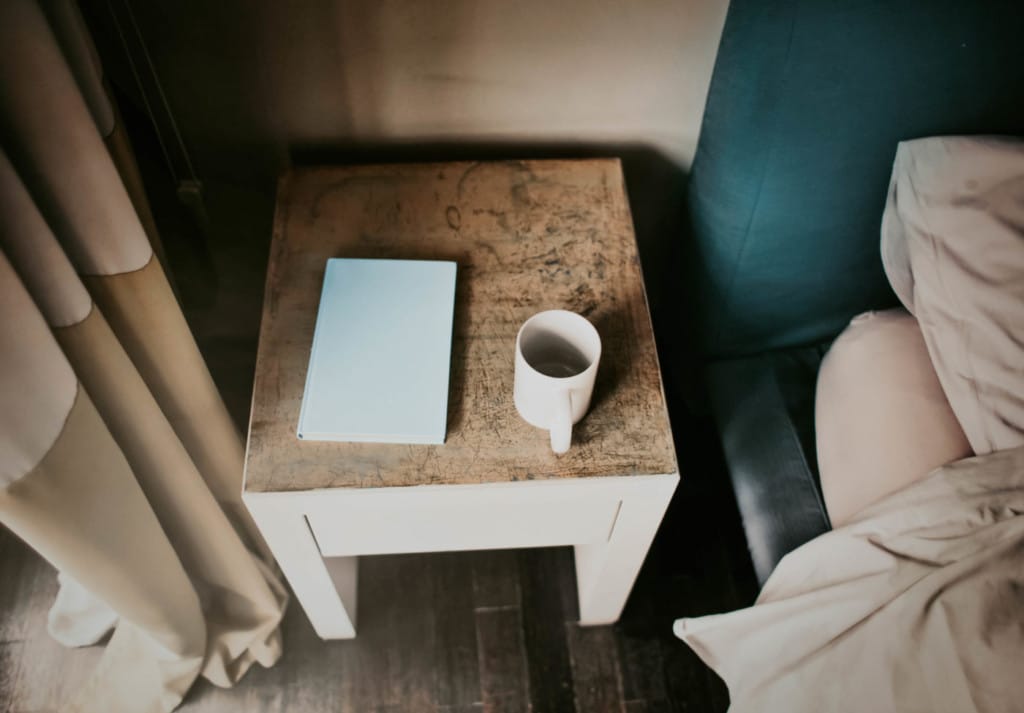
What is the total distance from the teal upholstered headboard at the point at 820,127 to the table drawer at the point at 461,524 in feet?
1.14

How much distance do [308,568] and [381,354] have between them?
284 millimetres

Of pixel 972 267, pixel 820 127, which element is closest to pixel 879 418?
pixel 972 267

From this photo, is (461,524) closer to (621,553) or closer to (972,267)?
(621,553)

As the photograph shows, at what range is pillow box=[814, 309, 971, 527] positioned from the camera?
82 cm

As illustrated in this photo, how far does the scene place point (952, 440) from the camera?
814mm

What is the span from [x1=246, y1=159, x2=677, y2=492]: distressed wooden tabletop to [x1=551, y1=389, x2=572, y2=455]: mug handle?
1.1 inches

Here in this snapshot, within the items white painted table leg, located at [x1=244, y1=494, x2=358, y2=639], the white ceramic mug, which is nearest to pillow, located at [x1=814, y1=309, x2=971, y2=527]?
the white ceramic mug

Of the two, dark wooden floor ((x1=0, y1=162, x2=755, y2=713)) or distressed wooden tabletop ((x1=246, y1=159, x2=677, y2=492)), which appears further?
dark wooden floor ((x1=0, y1=162, x2=755, y2=713))

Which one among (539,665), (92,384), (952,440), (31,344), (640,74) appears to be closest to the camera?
(31,344)

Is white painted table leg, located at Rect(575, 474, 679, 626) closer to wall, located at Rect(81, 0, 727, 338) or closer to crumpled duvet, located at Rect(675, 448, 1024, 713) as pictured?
crumpled duvet, located at Rect(675, 448, 1024, 713)

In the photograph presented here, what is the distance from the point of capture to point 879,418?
85 cm

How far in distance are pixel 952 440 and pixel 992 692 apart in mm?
269

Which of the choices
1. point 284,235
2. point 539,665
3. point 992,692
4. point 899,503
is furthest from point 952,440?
point 284,235

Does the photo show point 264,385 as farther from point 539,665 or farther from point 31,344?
point 539,665
